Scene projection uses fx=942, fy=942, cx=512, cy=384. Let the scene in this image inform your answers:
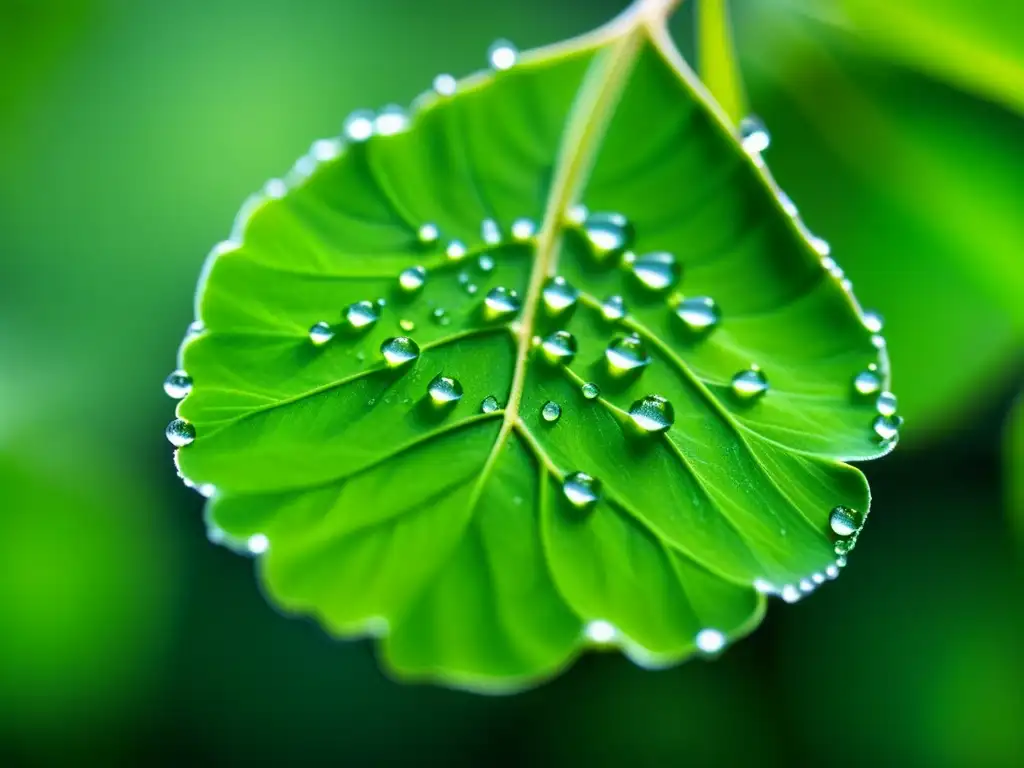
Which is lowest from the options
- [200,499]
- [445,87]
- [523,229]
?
[200,499]

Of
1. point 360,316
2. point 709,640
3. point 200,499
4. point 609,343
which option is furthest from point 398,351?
point 200,499

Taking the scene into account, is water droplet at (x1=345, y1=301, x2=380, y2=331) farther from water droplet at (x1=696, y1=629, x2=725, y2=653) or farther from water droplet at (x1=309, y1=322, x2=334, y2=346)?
water droplet at (x1=696, y1=629, x2=725, y2=653)

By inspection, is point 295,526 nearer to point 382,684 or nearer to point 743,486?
point 743,486

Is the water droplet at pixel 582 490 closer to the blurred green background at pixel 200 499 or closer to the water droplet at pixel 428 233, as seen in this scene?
the water droplet at pixel 428 233

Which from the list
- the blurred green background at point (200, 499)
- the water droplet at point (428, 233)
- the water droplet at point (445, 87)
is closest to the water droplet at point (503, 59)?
the water droplet at point (445, 87)

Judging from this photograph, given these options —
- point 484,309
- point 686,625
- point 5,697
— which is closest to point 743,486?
point 686,625

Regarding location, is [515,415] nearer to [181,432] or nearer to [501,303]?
[501,303]
